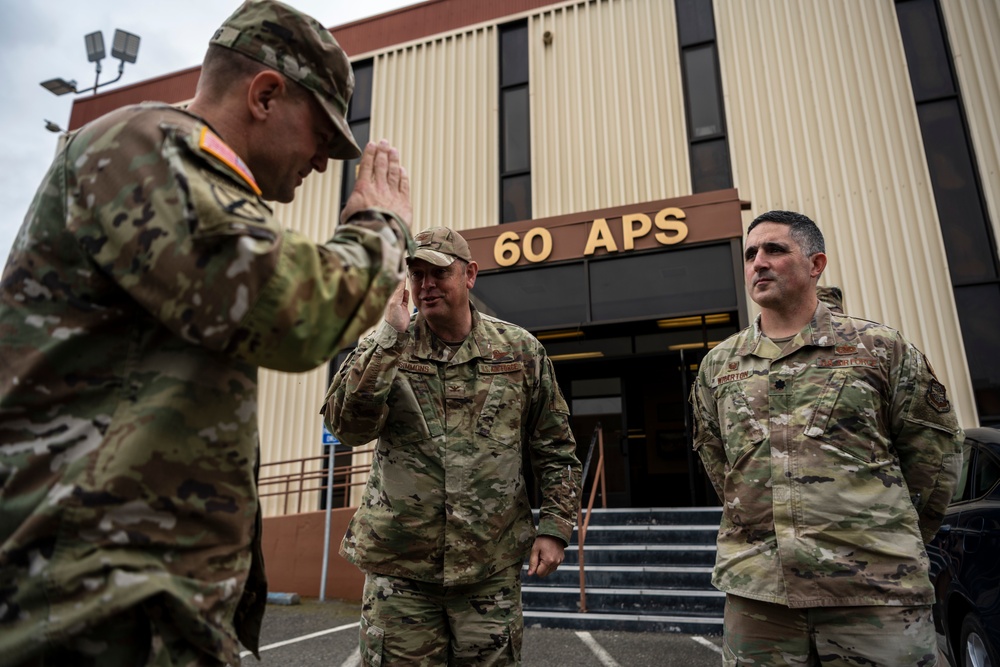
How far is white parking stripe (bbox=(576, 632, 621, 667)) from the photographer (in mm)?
4695

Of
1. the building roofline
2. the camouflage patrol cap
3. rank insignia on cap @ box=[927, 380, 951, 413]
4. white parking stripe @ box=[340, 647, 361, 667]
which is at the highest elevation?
the building roofline

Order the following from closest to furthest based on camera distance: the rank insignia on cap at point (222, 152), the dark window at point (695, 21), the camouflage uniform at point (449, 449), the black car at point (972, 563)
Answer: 1. the rank insignia on cap at point (222, 152)
2. the camouflage uniform at point (449, 449)
3. the black car at point (972, 563)
4. the dark window at point (695, 21)

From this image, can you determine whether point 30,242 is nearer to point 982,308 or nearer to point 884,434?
point 884,434

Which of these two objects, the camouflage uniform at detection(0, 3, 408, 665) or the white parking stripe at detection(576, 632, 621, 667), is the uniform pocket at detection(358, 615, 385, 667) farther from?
the white parking stripe at detection(576, 632, 621, 667)

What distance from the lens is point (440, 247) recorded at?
8.72ft

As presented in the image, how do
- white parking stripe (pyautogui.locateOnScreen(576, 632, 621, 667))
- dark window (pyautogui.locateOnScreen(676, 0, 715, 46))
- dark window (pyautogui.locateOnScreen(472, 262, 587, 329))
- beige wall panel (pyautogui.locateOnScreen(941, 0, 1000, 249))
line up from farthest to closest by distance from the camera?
dark window (pyautogui.locateOnScreen(676, 0, 715, 46)) < dark window (pyautogui.locateOnScreen(472, 262, 587, 329)) < beige wall panel (pyautogui.locateOnScreen(941, 0, 1000, 249)) < white parking stripe (pyautogui.locateOnScreen(576, 632, 621, 667))

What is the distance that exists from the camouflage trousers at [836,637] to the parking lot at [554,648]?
2800mm

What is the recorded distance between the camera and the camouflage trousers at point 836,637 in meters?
1.95

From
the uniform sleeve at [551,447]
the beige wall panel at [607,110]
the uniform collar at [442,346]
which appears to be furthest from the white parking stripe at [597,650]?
the beige wall panel at [607,110]

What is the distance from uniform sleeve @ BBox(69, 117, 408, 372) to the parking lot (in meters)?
3.94

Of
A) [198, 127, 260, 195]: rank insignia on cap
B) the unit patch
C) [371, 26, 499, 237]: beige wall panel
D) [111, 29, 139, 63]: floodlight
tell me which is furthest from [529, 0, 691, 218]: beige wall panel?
[111, 29, 139, 63]: floodlight

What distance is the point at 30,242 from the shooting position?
42.1 inches

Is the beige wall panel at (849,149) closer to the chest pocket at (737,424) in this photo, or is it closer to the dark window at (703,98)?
the dark window at (703,98)

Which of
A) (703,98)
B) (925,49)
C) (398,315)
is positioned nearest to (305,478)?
(398,315)
